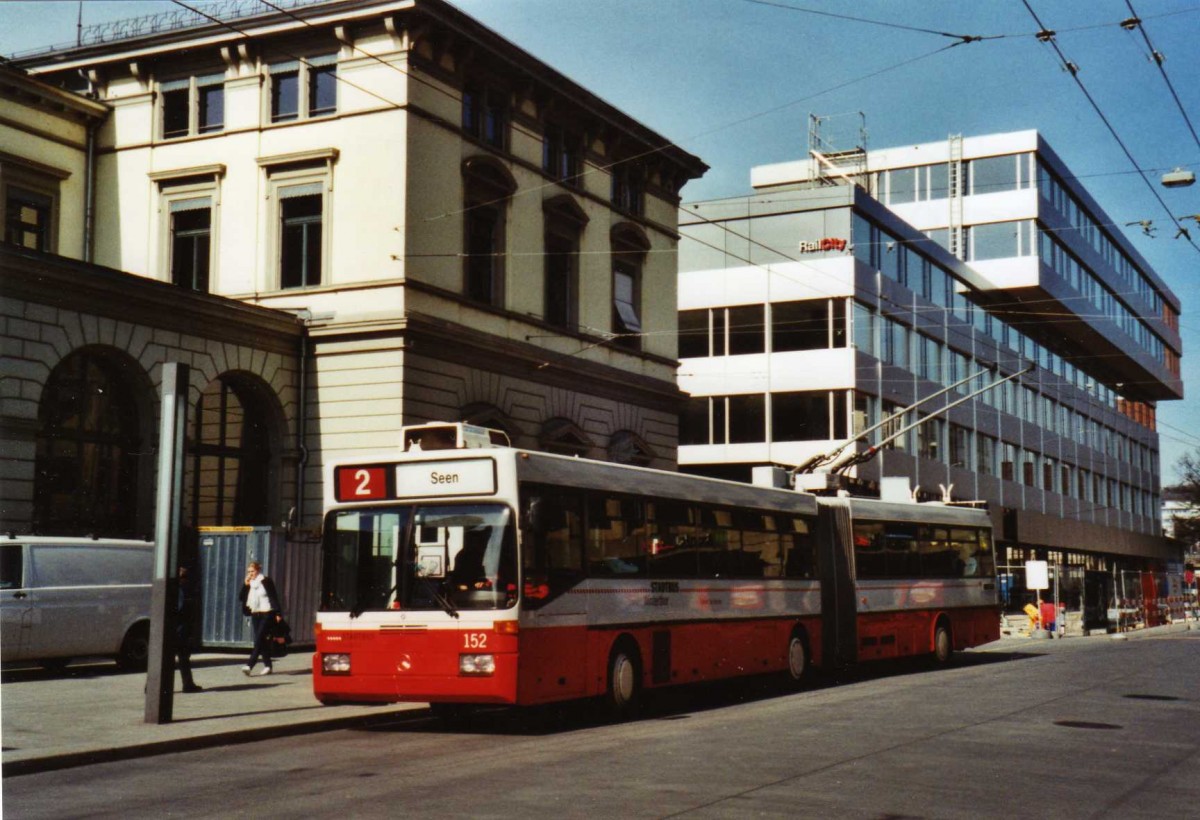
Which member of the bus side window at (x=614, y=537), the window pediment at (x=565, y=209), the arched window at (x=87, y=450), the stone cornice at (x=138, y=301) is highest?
the window pediment at (x=565, y=209)

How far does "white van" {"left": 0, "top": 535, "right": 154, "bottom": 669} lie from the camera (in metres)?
18.5

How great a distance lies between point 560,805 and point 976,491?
53289mm

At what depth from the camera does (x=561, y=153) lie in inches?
1293

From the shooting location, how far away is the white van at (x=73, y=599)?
18.5 m

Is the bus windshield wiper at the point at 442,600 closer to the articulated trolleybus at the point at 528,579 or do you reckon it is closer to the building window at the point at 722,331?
the articulated trolleybus at the point at 528,579

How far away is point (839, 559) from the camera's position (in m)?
22.6

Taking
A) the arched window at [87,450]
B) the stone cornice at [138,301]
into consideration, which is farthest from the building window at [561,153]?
the arched window at [87,450]

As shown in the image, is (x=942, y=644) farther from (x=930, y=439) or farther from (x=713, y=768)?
(x=930, y=439)

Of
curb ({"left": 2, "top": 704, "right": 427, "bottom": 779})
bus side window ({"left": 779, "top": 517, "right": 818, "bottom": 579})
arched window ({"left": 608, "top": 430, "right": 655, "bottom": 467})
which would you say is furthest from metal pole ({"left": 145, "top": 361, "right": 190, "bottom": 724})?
arched window ({"left": 608, "top": 430, "right": 655, "bottom": 467})

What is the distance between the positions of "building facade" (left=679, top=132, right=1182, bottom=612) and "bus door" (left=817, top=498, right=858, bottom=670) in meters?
12.0

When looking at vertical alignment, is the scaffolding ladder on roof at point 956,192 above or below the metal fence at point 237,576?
above

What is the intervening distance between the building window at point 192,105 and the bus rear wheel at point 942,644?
17.9 meters

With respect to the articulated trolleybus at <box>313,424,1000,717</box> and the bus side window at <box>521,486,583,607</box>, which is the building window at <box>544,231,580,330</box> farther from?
the bus side window at <box>521,486,583,607</box>

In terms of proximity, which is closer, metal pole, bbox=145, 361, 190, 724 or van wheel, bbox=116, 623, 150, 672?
metal pole, bbox=145, 361, 190, 724
